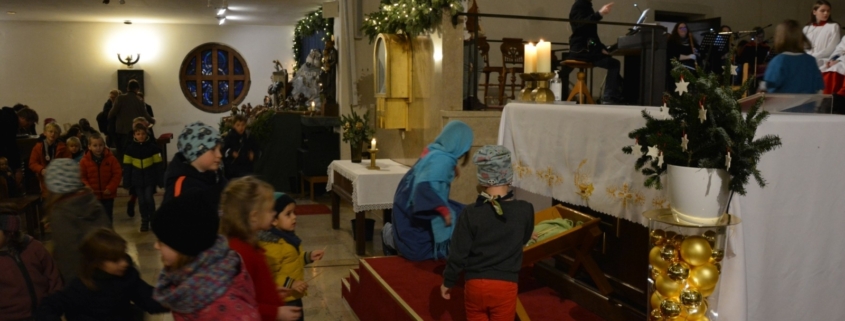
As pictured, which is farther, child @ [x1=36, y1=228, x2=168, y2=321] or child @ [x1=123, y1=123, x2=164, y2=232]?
child @ [x1=123, y1=123, x2=164, y2=232]

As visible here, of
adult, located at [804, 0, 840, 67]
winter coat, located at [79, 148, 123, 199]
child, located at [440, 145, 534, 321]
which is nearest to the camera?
child, located at [440, 145, 534, 321]

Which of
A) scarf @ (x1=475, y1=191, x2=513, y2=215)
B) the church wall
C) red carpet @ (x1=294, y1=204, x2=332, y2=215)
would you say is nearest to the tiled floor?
red carpet @ (x1=294, y1=204, x2=332, y2=215)

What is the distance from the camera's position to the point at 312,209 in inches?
388

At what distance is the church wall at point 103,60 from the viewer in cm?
1683

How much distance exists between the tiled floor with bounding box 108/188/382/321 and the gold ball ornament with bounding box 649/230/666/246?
2.80 meters

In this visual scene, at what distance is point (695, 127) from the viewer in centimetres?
288

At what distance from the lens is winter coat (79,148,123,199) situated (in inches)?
286

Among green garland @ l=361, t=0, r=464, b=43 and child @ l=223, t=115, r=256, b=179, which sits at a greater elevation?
green garland @ l=361, t=0, r=464, b=43

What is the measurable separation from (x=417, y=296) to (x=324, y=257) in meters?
2.75

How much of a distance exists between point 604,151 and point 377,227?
4.97 m

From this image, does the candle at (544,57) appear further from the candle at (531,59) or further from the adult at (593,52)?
the adult at (593,52)

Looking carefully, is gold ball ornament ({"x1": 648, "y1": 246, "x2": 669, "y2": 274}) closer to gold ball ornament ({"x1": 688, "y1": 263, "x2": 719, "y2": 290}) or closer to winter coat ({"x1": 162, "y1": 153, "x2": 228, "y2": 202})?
gold ball ornament ({"x1": 688, "y1": 263, "x2": 719, "y2": 290})

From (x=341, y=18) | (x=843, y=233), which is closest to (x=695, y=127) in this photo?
(x=843, y=233)

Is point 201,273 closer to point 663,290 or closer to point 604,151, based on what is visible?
point 663,290
